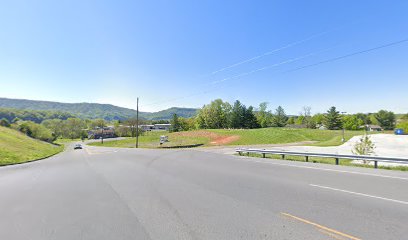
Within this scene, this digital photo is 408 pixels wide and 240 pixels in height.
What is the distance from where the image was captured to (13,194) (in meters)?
8.71

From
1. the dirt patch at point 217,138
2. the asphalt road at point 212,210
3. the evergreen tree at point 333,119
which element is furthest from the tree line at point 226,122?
the asphalt road at point 212,210

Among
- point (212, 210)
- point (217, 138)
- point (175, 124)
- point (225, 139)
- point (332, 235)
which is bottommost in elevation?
point (225, 139)

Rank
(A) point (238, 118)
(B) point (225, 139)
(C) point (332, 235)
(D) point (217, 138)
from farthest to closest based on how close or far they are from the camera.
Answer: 1. (A) point (238, 118)
2. (D) point (217, 138)
3. (B) point (225, 139)
4. (C) point (332, 235)

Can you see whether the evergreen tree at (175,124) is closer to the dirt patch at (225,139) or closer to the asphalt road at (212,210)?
the dirt patch at (225,139)

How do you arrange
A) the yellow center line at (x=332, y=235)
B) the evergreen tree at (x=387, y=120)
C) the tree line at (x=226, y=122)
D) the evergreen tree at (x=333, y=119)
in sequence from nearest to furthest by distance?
the yellow center line at (x=332, y=235)
the tree line at (x=226, y=122)
the evergreen tree at (x=333, y=119)
the evergreen tree at (x=387, y=120)

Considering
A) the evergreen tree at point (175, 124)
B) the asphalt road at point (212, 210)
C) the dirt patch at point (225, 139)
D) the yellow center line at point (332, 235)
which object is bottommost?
the dirt patch at point (225, 139)

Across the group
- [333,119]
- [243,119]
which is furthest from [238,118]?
[333,119]

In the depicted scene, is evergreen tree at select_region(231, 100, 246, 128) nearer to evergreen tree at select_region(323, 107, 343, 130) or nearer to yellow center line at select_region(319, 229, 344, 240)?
evergreen tree at select_region(323, 107, 343, 130)

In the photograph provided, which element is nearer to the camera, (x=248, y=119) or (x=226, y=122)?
(x=248, y=119)

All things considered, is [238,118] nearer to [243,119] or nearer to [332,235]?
[243,119]

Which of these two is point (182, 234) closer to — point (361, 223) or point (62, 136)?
point (361, 223)

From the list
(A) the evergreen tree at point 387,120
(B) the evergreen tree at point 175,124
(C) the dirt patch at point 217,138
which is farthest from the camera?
(A) the evergreen tree at point 387,120

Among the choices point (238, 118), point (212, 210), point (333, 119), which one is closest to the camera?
point (212, 210)

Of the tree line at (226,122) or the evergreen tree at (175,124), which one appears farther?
the evergreen tree at (175,124)
